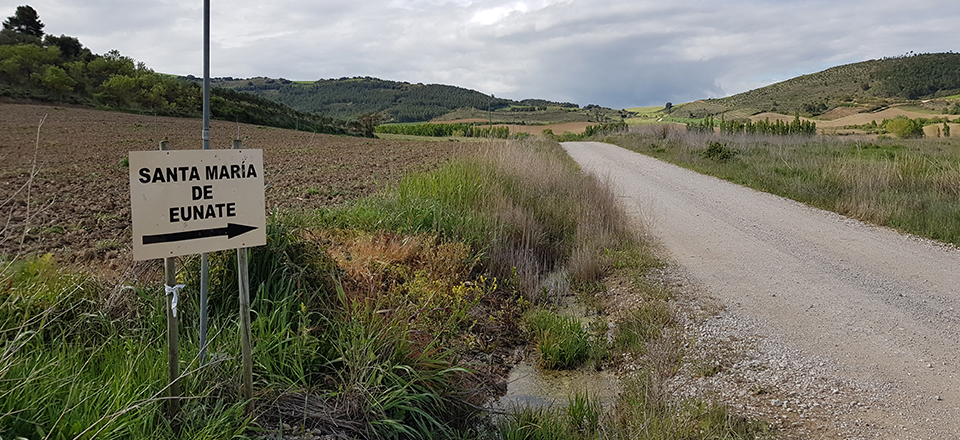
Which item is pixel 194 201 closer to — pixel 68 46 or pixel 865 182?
pixel 865 182

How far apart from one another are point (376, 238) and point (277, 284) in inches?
70.3

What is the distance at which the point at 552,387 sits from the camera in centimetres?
442

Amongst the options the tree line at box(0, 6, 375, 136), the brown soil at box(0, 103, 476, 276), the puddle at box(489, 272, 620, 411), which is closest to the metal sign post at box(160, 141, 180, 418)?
the brown soil at box(0, 103, 476, 276)

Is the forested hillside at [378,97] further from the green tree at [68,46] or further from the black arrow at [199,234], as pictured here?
the black arrow at [199,234]

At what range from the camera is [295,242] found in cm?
478

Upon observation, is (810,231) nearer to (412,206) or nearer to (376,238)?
(412,206)

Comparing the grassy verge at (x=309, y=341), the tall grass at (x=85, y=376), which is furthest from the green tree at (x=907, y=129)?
the tall grass at (x=85, y=376)

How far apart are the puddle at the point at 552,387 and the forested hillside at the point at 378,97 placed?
340 ft

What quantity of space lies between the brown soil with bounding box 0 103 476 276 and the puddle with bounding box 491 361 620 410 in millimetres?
2516

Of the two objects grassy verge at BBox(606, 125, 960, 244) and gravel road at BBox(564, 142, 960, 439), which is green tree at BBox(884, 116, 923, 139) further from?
gravel road at BBox(564, 142, 960, 439)

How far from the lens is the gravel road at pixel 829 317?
3676mm

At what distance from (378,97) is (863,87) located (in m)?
91.3

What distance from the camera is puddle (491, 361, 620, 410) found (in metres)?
4.15

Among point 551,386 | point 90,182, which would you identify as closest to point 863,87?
point 90,182
